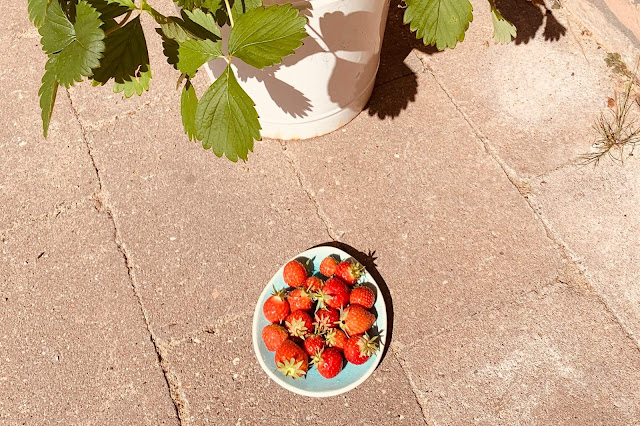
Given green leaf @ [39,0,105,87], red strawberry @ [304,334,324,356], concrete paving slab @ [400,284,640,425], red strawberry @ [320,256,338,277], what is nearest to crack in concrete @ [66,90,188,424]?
red strawberry @ [304,334,324,356]

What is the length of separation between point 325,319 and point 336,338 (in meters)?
0.05

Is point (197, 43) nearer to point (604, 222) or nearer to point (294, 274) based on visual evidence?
point (294, 274)

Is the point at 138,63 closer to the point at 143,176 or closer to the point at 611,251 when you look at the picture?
the point at 143,176

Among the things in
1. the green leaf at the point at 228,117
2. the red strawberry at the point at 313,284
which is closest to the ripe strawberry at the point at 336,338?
the red strawberry at the point at 313,284

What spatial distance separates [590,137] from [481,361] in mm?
730

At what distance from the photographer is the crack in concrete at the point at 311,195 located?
1532 mm

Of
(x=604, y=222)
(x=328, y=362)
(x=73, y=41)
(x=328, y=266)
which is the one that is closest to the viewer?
(x=73, y=41)

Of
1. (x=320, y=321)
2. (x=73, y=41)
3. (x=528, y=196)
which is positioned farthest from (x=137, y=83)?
(x=528, y=196)

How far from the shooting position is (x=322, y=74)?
1.38 metres

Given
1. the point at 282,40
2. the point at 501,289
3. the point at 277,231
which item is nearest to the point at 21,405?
the point at 277,231

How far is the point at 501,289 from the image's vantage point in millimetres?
1443

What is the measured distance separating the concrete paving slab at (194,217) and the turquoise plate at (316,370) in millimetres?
99

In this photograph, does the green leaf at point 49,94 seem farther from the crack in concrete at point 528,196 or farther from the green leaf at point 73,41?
the crack in concrete at point 528,196

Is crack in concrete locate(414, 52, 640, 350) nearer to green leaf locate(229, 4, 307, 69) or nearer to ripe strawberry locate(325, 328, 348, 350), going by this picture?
ripe strawberry locate(325, 328, 348, 350)
